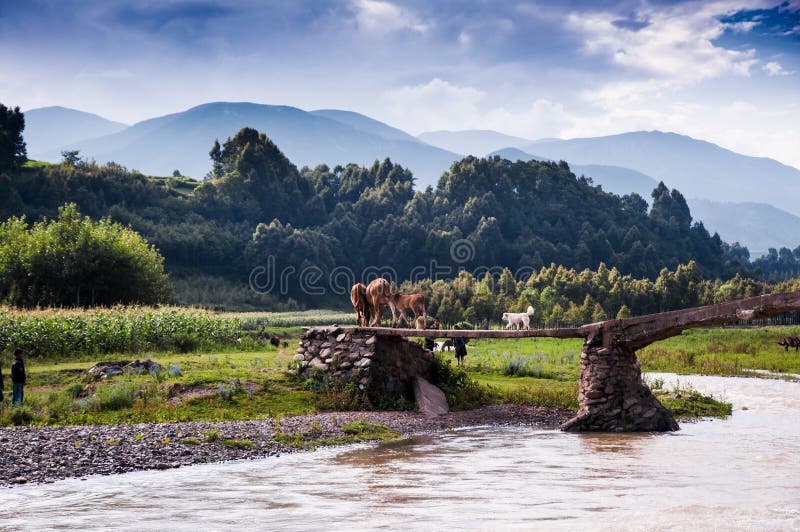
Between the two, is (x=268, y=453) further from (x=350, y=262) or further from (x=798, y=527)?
(x=350, y=262)

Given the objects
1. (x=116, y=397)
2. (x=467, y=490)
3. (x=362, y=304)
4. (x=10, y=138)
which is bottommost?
(x=467, y=490)

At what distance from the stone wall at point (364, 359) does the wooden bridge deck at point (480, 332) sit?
30 centimetres

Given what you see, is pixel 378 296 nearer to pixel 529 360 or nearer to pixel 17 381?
pixel 17 381

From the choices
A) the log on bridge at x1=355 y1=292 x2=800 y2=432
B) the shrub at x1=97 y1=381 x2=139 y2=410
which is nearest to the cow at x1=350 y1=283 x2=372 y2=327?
the log on bridge at x1=355 y1=292 x2=800 y2=432

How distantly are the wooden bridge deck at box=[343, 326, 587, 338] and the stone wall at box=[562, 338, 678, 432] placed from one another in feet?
2.03

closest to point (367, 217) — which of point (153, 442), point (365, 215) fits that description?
point (365, 215)

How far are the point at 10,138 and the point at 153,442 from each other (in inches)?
3295

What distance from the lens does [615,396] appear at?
18516 mm

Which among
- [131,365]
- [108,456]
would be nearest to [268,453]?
[108,456]

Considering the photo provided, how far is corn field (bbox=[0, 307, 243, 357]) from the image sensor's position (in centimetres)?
2897

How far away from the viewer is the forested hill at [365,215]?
300 ft

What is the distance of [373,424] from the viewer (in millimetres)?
18453

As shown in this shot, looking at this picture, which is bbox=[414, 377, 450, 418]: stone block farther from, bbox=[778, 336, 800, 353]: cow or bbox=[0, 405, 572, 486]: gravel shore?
bbox=[778, 336, 800, 353]: cow

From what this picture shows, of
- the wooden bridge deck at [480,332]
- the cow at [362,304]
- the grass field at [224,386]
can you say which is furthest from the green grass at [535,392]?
the cow at [362,304]
